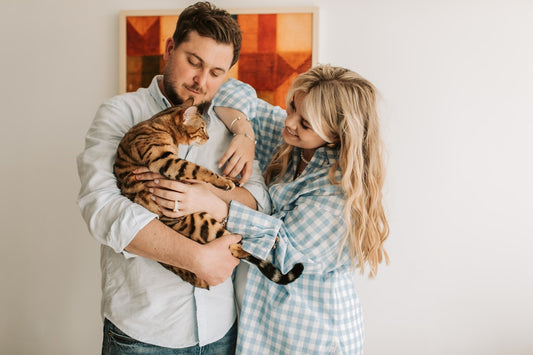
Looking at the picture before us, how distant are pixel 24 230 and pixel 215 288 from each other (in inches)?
64.6

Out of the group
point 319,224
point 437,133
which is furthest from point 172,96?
point 437,133

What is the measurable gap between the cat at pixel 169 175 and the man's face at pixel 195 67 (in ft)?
0.56

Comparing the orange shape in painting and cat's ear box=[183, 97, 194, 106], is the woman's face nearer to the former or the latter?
cat's ear box=[183, 97, 194, 106]

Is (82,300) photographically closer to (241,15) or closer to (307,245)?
(307,245)

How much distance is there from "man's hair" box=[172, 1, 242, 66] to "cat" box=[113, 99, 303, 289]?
30 centimetres

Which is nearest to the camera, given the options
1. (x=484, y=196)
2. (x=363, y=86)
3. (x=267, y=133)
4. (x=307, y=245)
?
(x=307, y=245)

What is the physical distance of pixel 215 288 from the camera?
51.4 inches

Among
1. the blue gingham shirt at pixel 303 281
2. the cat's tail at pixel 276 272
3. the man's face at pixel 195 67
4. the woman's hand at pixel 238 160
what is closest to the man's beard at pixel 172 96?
the man's face at pixel 195 67

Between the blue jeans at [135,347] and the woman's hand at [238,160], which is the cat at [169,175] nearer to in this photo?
the woman's hand at [238,160]

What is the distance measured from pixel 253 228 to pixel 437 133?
1.25 m

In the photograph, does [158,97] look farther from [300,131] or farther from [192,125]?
[300,131]

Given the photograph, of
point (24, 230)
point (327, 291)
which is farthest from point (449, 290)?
point (24, 230)

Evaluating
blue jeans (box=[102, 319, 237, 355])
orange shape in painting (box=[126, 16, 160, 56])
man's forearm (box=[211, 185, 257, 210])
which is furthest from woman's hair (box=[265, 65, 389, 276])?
orange shape in painting (box=[126, 16, 160, 56])

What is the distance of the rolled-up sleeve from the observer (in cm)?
111
